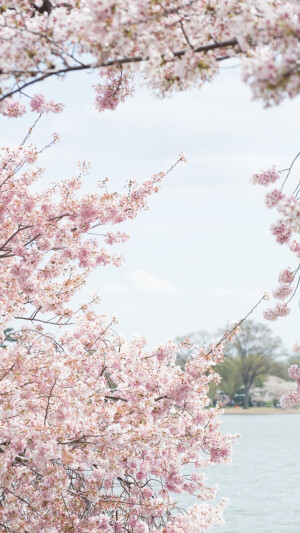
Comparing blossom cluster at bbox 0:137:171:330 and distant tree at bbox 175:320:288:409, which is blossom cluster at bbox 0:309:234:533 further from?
distant tree at bbox 175:320:288:409

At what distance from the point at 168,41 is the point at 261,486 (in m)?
24.9

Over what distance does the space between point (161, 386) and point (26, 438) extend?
1733 mm

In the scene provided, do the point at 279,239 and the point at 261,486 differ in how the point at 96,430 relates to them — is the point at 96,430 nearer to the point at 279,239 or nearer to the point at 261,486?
the point at 279,239

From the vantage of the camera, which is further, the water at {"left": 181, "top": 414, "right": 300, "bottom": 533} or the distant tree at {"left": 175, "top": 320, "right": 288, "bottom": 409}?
the distant tree at {"left": 175, "top": 320, "right": 288, "bottom": 409}

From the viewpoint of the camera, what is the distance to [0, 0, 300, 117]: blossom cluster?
3025mm

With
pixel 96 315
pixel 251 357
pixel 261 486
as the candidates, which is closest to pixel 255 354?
pixel 251 357

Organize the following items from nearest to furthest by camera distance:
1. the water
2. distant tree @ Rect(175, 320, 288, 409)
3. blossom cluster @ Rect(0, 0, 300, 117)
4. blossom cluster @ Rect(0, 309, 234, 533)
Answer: blossom cluster @ Rect(0, 0, 300, 117) → blossom cluster @ Rect(0, 309, 234, 533) → the water → distant tree @ Rect(175, 320, 288, 409)

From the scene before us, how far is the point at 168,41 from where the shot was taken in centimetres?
333

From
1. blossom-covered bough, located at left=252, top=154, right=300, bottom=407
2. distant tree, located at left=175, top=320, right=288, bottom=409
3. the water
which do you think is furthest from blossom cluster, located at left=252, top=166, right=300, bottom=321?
distant tree, located at left=175, top=320, right=288, bottom=409

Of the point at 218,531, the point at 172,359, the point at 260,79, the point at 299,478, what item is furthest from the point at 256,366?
the point at 260,79

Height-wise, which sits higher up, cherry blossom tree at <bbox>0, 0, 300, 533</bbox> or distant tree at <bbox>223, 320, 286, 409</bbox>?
distant tree at <bbox>223, 320, 286, 409</bbox>

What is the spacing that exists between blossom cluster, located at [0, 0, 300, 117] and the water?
1633cm

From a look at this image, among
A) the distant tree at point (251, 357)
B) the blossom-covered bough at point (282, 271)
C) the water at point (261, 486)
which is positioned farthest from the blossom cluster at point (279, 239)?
the distant tree at point (251, 357)

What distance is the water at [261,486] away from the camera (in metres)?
19.1
